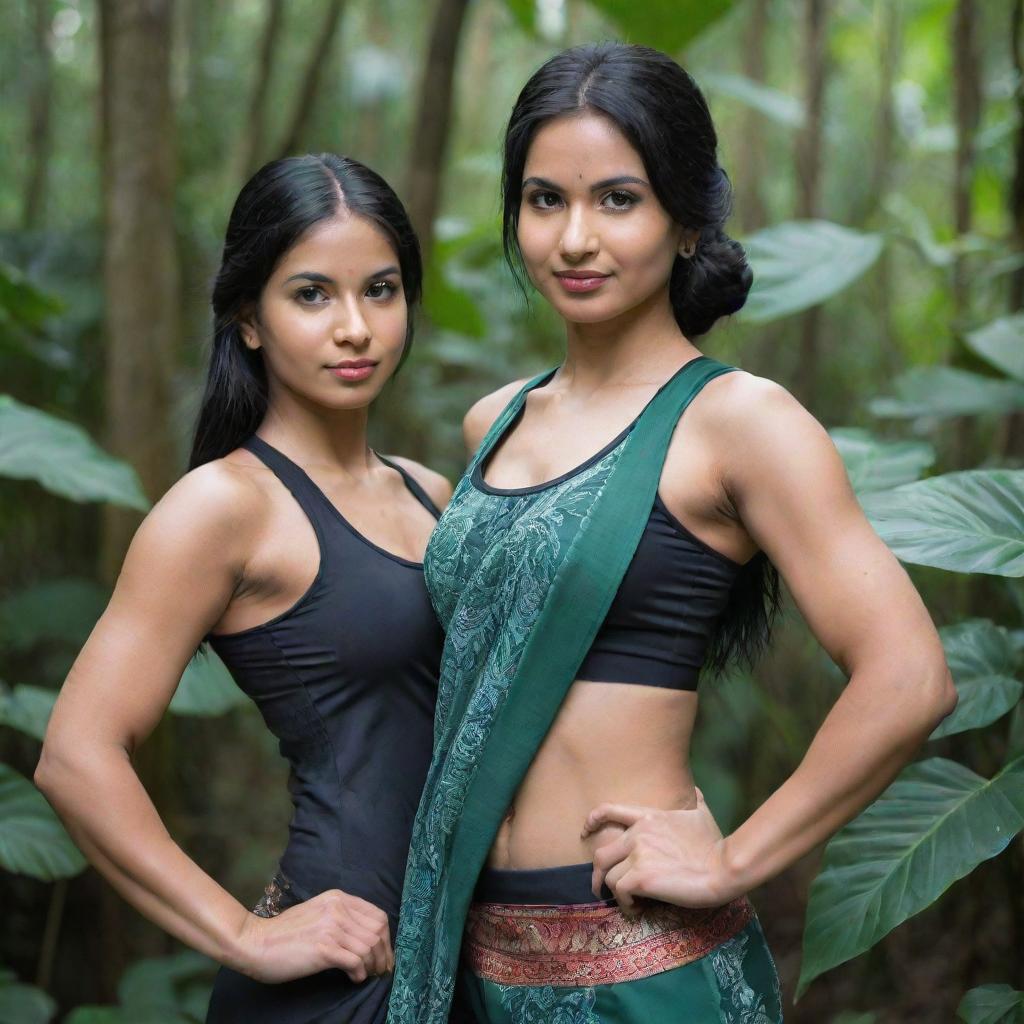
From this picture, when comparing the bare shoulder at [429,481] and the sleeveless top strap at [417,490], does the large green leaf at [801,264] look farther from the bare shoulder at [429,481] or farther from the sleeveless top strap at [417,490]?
the sleeveless top strap at [417,490]

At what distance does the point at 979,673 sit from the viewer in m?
1.94

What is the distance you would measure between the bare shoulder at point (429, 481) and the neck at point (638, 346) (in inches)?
18.9

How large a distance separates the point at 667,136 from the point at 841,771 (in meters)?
0.72

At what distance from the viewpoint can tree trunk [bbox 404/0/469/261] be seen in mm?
3455

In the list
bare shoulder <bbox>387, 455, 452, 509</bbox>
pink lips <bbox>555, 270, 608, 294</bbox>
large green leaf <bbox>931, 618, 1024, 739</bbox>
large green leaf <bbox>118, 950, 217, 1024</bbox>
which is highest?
pink lips <bbox>555, 270, 608, 294</bbox>

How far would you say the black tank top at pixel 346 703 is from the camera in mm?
1584

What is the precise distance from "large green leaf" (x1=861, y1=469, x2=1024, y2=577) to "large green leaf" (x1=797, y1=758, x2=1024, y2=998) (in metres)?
0.35

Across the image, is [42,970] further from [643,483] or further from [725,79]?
[725,79]

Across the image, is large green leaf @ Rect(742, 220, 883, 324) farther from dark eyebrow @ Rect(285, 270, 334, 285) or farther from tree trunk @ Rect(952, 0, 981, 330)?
dark eyebrow @ Rect(285, 270, 334, 285)

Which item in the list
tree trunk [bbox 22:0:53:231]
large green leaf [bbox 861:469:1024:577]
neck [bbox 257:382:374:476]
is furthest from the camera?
tree trunk [bbox 22:0:53:231]

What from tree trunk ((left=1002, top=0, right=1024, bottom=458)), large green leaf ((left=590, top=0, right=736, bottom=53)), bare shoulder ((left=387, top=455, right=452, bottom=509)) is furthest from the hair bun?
large green leaf ((left=590, top=0, right=736, bottom=53))

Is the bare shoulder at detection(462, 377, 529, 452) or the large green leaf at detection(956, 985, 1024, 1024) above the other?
the bare shoulder at detection(462, 377, 529, 452)

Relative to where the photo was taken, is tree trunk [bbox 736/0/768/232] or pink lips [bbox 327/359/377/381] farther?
tree trunk [bbox 736/0/768/232]

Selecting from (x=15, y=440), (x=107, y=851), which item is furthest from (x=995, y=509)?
(x=15, y=440)
